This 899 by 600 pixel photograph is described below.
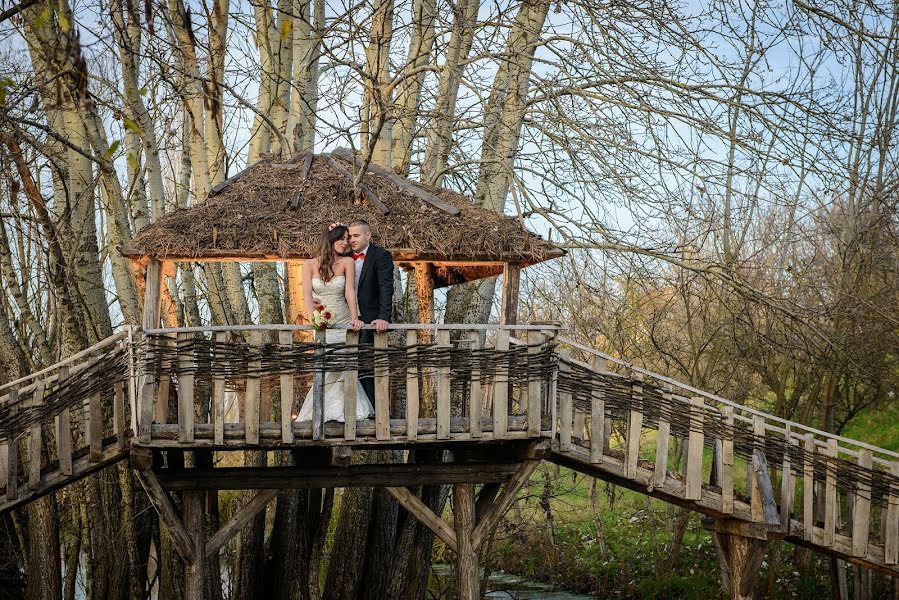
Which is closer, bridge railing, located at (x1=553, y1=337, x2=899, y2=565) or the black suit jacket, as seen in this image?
the black suit jacket

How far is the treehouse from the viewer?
796cm

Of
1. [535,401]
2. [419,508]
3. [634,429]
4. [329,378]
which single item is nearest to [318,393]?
[329,378]

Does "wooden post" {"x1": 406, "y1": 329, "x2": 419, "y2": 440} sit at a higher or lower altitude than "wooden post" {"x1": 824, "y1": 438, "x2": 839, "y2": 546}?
higher

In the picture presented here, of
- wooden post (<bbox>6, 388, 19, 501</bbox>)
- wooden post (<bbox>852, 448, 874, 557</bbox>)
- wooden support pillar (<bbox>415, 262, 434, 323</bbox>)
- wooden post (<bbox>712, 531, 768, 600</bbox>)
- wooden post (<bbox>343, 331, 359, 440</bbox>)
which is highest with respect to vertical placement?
wooden support pillar (<bbox>415, 262, 434, 323</bbox>)

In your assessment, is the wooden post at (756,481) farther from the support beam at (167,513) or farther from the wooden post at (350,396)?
the support beam at (167,513)

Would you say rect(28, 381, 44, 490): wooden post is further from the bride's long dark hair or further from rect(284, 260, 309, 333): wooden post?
rect(284, 260, 309, 333): wooden post

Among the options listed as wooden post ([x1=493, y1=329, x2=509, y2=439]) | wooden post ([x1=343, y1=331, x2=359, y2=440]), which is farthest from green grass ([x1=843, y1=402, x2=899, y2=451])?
wooden post ([x1=343, y1=331, x2=359, y2=440])

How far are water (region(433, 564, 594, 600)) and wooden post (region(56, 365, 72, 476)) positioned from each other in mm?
8126

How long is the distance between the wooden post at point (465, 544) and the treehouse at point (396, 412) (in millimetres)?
19

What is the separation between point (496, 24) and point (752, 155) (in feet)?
13.1

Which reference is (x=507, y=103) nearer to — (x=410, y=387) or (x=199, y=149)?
(x=199, y=149)

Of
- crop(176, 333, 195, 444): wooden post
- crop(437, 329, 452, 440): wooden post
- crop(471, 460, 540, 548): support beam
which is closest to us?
crop(176, 333, 195, 444): wooden post

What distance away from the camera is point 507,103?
12312 millimetres

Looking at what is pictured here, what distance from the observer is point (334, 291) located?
27.4 ft
